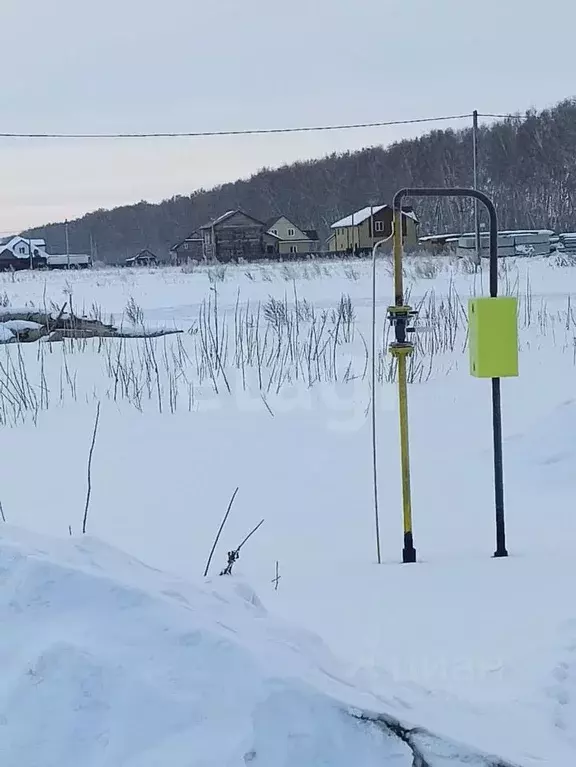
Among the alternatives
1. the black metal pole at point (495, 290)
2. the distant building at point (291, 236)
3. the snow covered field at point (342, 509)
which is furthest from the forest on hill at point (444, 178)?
the black metal pole at point (495, 290)

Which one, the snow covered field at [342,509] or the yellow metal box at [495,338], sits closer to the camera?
the snow covered field at [342,509]

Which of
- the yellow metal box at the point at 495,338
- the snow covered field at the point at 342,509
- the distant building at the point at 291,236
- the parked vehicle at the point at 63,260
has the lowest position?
the snow covered field at the point at 342,509

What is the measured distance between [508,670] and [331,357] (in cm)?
493

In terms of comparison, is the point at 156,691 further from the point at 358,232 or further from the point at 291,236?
the point at 291,236

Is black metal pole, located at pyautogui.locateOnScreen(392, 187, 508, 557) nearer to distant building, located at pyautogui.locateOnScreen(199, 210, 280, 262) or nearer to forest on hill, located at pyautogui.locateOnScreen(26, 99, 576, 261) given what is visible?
forest on hill, located at pyautogui.locateOnScreen(26, 99, 576, 261)

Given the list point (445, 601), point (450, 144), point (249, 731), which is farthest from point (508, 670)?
point (450, 144)

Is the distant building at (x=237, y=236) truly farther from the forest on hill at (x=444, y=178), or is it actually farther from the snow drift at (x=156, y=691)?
the snow drift at (x=156, y=691)

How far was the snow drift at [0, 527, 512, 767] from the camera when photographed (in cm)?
130

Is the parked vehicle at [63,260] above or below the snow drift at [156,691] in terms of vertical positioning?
above

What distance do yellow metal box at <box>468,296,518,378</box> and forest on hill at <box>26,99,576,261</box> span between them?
31516 millimetres

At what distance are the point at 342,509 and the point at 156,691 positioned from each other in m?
2.02

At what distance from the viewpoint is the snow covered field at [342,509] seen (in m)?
1.65

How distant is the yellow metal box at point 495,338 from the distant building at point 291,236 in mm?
43906

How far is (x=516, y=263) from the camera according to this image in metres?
18.7
